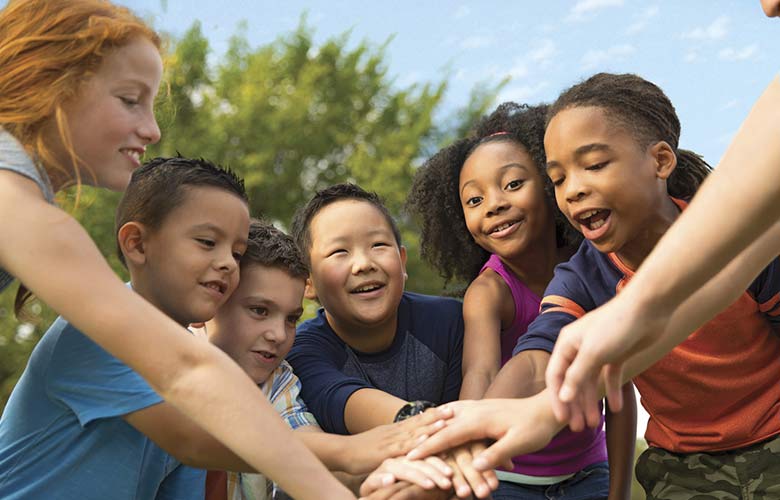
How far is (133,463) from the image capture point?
2.69 metres

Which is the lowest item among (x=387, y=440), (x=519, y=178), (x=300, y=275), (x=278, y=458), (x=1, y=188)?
(x=278, y=458)

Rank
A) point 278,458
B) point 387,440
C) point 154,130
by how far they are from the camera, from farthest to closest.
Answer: point 387,440 → point 154,130 → point 278,458

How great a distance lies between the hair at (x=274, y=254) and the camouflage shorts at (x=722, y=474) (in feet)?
5.05

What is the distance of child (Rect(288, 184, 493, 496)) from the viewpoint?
332 centimetres

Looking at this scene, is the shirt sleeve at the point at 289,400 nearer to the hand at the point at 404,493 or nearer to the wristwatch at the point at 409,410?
the wristwatch at the point at 409,410

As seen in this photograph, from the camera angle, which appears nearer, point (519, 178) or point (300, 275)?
point (300, 275)

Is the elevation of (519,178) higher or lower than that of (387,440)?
higher

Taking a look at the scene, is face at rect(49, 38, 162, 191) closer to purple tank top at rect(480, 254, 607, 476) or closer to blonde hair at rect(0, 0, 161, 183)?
blonde hair at rect(0, 0, 161, 183)

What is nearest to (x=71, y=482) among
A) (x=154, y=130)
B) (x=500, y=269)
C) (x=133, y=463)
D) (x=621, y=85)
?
(x=133, y=463)

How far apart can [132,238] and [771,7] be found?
209cm

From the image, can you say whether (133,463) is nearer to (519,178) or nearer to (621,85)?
(519,178)

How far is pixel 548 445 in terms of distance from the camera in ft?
11.3

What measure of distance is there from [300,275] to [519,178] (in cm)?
99

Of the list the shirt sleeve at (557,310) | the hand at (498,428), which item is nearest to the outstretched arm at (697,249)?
the hand at (498,428)
